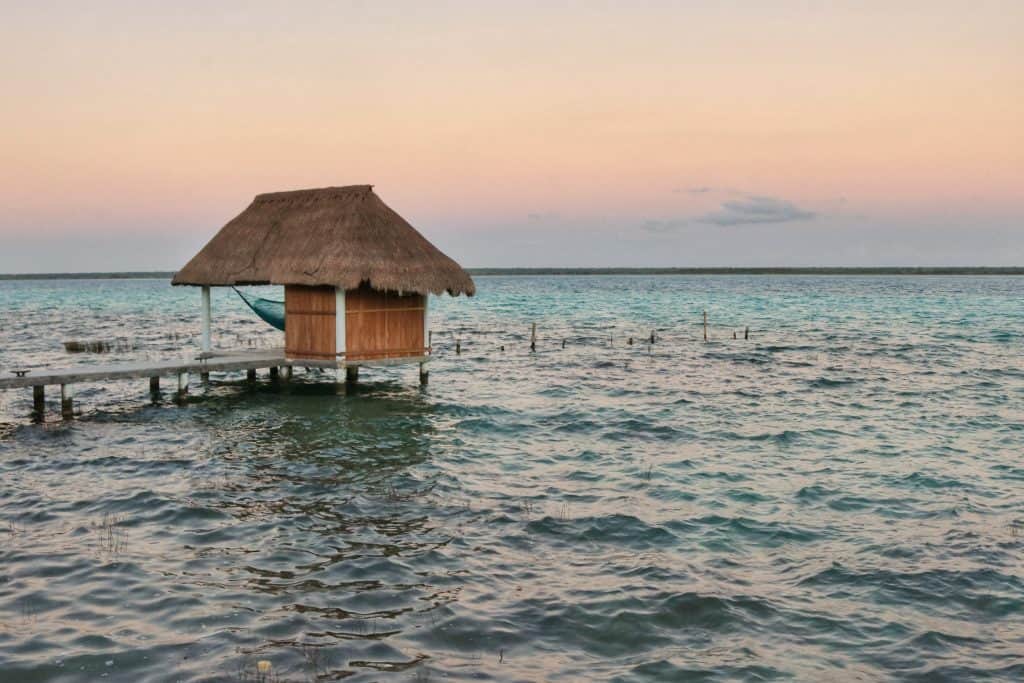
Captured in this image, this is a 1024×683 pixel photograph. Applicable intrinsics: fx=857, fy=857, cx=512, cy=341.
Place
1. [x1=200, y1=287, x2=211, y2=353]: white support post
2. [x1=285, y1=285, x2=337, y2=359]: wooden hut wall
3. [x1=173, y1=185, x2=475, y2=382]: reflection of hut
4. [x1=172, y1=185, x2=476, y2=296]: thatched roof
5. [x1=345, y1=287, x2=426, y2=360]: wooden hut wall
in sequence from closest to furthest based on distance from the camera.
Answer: [x1=172, y1=185, x2=476, y2=296]: thatched roof < [x1=173, y1=185, x2=475, y2=382]: reflection of hut < [x1=285, y1=285, x2=337, y2=359]: wooden hut wall < [x1=345, y1=287, x2=426, y2=360]: wooden hut wall < [x1=200, y1=287, x2=211, y2=353]: white support post

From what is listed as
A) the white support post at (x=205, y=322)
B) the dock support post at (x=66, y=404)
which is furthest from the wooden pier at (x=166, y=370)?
the white support post at (x=205, y=322)

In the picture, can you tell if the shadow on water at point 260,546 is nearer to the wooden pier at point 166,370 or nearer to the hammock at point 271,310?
the wooden pier at point 166,370

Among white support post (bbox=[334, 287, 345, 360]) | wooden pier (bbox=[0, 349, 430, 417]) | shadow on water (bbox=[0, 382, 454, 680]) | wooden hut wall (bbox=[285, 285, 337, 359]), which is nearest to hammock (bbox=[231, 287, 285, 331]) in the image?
wooden pier (bbox=[0, 349, 430, 417])

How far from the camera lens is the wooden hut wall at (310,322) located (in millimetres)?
20344

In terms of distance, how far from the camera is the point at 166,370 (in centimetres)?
2050

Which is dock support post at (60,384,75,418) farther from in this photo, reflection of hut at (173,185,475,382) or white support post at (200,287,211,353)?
white support post at (200,287,211,353)

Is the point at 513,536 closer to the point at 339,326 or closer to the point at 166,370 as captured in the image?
the point at 339,326

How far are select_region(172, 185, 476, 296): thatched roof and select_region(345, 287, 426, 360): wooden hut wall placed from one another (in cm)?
91

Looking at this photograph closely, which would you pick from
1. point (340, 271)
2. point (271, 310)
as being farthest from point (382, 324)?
point (271, 310)

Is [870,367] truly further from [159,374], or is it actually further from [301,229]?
[159,374]

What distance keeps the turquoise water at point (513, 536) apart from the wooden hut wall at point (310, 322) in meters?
1.36

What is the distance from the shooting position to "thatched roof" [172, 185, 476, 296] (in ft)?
65.4

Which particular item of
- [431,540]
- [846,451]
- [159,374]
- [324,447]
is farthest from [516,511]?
[159,374]

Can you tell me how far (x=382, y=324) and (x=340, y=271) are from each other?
215 cm
